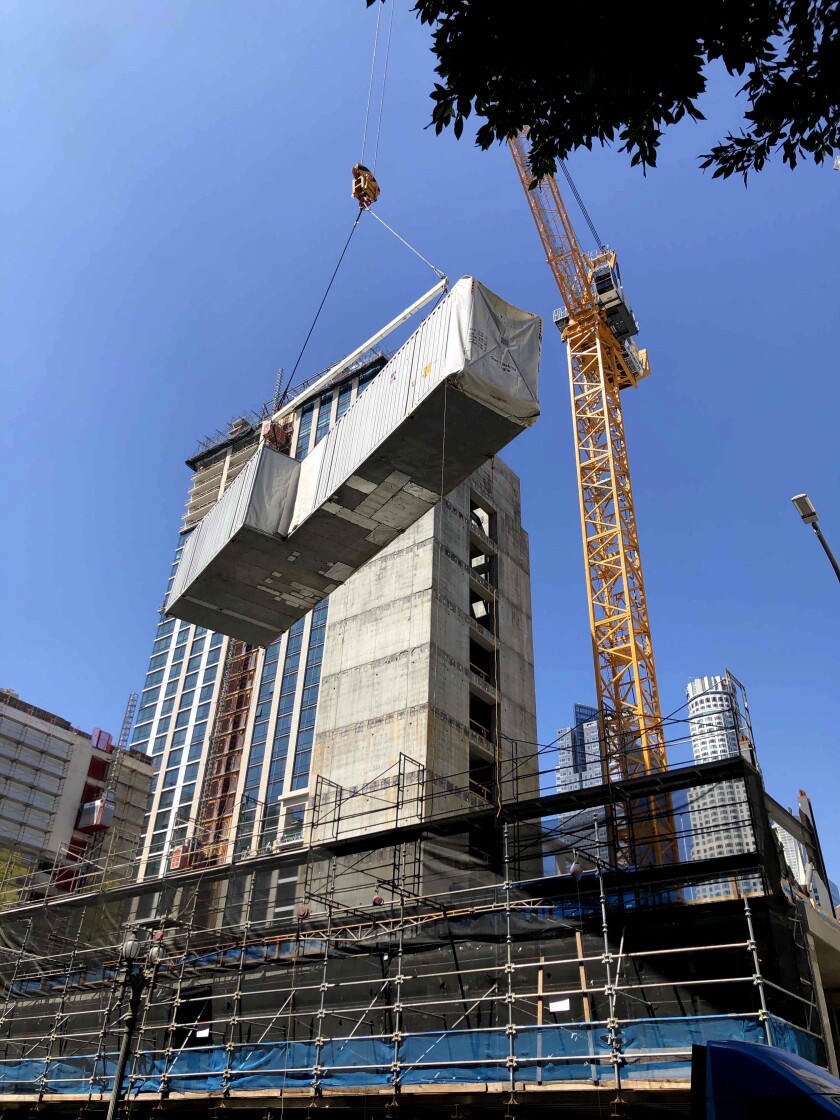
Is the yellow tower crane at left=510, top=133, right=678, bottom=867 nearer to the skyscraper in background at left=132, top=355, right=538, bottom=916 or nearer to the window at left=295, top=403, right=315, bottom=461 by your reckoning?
the skyscraper in background at left=132, top=355, right=538, bottom=916

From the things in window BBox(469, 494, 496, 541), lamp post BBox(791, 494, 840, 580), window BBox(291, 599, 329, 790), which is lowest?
lamp post BBox(791, 494, 840, 580)

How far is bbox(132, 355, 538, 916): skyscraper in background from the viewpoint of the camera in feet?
110

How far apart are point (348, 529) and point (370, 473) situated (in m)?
2.58

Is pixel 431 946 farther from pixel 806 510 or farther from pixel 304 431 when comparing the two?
pixel 304 431

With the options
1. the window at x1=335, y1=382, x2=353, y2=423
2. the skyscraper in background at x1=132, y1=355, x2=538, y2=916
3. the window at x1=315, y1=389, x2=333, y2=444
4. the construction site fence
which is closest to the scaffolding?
the construction site fence

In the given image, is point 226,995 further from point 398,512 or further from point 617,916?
point 398,512

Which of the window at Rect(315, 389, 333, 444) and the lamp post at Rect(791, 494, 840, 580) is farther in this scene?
the window at Rect(315, 389, 333, 444)

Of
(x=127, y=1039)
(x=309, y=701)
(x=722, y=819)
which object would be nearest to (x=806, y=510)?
(x=722, y=819)

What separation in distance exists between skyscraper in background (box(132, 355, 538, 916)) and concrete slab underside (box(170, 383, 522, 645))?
20.4 feet

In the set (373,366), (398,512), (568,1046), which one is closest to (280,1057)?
(568,1046)

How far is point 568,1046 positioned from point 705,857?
5268 millimetres

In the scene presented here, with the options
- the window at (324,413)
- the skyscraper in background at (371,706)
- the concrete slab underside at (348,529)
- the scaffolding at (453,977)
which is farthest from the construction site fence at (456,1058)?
the window at (324,413)

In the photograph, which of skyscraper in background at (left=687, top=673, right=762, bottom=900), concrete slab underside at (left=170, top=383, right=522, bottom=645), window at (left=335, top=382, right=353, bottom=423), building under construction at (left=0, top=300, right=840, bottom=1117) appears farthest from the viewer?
window at (left=335, top=382, right=353, bottom=423)

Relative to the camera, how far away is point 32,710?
55.8 m
